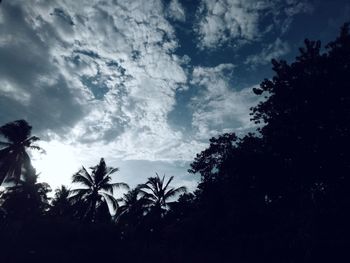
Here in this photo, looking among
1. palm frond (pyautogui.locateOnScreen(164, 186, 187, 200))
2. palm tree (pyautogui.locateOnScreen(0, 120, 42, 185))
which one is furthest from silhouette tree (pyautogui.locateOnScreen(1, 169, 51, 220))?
palm frond (pyautogui.locateOnScreen(164, 186, 187, 200))

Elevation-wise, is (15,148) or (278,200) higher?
(15,148)

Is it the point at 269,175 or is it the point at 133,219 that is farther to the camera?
the point at 133,219

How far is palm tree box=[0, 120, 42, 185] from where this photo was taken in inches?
833

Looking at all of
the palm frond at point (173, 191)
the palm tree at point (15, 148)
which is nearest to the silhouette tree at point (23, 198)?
the palm tree at point (15, 148)

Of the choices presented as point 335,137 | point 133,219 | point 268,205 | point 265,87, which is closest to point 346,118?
point 335,137

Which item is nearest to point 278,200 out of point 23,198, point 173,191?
point 173,191

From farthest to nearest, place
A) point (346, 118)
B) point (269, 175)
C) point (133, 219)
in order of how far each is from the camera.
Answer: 1. point (133, 219)
2. point (269, 175)
3. point (346, 118)

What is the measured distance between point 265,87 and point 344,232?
315 inches

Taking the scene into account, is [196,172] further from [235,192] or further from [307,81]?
[307,81]

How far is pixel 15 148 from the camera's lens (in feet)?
71.1

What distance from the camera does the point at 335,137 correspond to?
11406 millimetres

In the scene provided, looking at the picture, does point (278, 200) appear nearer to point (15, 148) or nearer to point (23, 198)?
point (15, 148)

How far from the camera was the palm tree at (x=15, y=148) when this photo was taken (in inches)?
833

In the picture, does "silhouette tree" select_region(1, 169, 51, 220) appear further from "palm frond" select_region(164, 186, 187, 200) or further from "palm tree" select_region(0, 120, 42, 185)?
"palm frond" select_region(164, 186, 187, 200)
